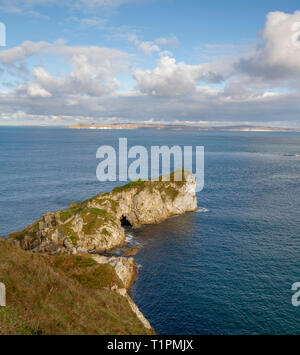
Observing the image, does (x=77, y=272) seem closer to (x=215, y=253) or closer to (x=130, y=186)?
(x=215, y=253)

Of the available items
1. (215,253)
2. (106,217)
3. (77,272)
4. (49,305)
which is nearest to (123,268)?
(77,272)

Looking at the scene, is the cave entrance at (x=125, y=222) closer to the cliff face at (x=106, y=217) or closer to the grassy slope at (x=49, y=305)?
the cliff face at (x=106, y=217)

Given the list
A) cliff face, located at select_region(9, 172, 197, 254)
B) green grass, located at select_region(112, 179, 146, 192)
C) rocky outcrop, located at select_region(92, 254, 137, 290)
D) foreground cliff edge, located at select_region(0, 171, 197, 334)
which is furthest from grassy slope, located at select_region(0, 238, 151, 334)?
green grass, located at select_region(112, 179, 146, 192)

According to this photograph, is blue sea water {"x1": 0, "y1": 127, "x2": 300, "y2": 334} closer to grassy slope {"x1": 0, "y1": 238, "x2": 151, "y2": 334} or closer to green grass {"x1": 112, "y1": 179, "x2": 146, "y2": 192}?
grassy slope {"x1": 0, "y1": 238, "x2": 151, "y2": 334}

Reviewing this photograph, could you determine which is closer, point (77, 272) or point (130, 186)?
point (77, 272)

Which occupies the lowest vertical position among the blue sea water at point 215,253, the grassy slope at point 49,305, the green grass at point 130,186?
the blue sea water at point 215,253

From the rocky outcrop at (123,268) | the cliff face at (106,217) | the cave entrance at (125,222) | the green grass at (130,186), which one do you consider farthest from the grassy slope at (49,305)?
the green grass at (130,186)

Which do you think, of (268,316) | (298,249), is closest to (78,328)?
(268,316)
